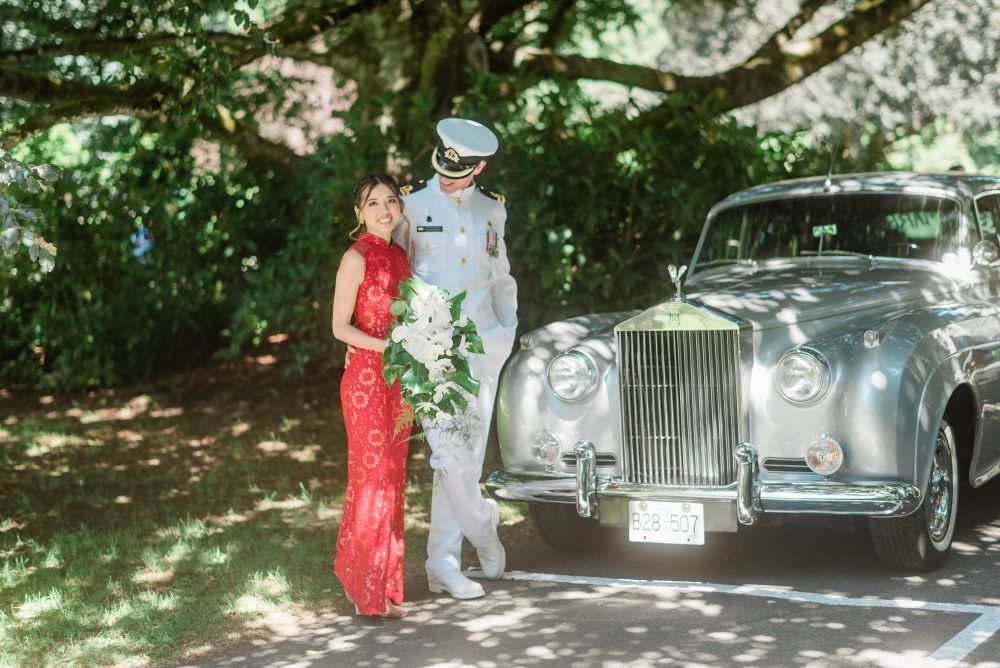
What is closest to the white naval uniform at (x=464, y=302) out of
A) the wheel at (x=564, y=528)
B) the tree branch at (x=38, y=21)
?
the wheel at (x=564, y=528)

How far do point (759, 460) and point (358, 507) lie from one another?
1869mm

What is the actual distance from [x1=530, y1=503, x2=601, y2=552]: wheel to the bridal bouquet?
1268 mm

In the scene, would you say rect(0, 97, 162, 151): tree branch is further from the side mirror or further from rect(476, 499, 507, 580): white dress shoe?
the side mirror

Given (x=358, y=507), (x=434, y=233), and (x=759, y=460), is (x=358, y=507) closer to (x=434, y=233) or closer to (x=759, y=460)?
(x=434, y=233)

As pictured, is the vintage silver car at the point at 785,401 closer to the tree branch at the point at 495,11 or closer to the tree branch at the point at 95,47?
the tree branch at the point at 95,47

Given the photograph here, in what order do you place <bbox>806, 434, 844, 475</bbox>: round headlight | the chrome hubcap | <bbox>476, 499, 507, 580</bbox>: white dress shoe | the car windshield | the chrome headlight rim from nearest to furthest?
<bbox>806, 434, 844, 475</bbox>: round headlight
the chrome hubcap
the chrome headlight rim
<bbox>476, 499, 507, 580</bbox>: white dress shoe
the car windshield

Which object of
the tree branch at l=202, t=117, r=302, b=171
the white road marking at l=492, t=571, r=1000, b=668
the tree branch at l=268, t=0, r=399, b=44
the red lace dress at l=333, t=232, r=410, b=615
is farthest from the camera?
the tree branch at l=202, t=117, r=302, b=171

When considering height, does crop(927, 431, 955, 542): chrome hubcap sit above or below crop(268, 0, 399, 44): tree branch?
below

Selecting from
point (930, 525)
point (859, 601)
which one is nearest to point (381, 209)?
point (859, 601)

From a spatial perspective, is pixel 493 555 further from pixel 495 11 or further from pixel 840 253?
pixel 495 11

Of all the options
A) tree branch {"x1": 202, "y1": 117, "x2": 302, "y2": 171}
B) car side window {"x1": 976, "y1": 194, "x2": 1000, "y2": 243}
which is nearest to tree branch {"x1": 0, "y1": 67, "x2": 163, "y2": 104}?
tree branch {"x1": 202, "y1": 117, "x2": 302, "y2": 171}

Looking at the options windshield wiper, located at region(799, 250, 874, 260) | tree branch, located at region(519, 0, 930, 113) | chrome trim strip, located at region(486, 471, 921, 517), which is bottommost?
chrome trim strip, located at region(486, 471, 921, 517)

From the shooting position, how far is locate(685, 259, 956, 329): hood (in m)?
6.28

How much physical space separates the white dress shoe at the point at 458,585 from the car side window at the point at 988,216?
11.6ft
